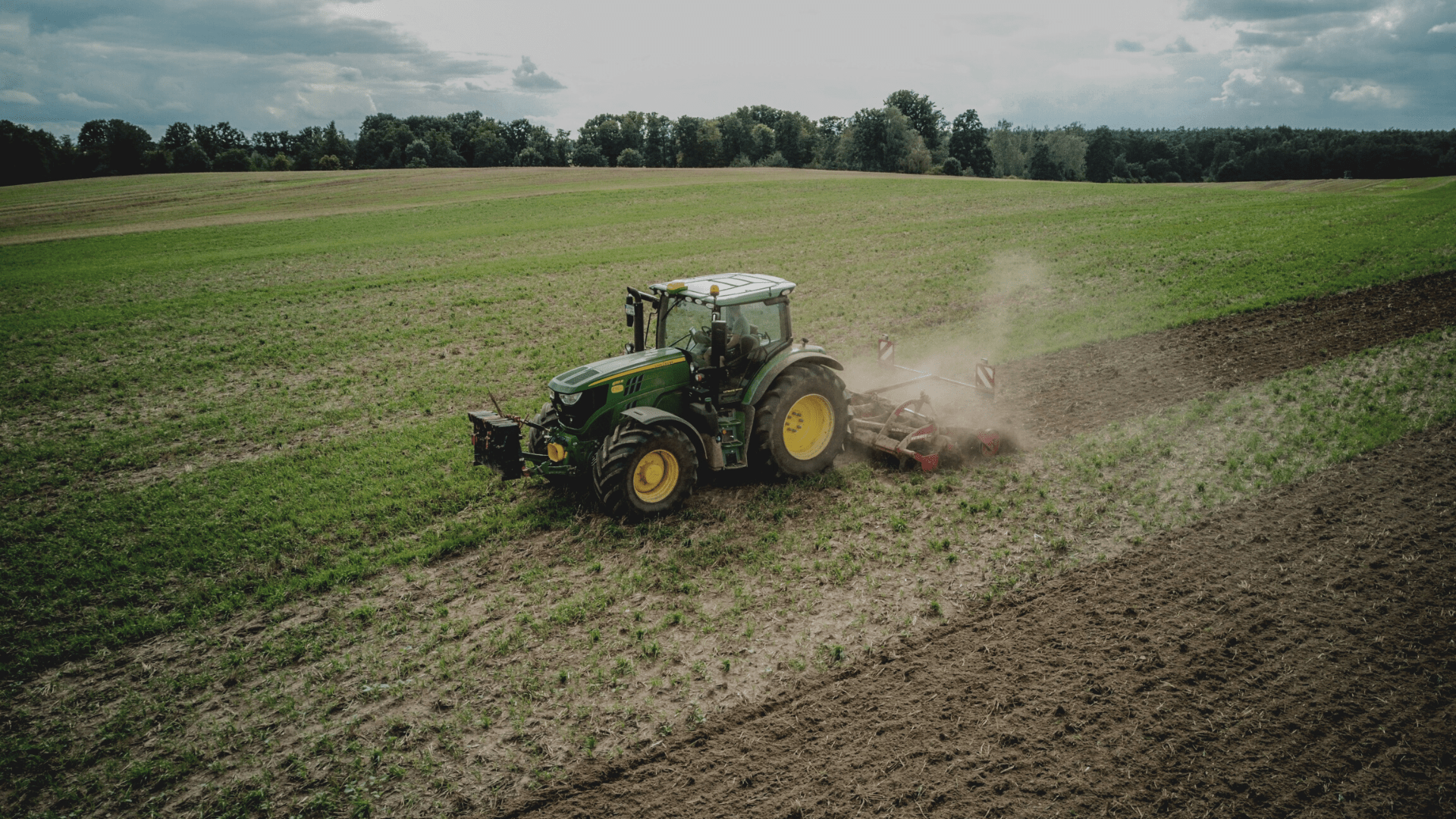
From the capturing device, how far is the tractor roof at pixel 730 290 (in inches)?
355

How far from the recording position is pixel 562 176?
211 ft

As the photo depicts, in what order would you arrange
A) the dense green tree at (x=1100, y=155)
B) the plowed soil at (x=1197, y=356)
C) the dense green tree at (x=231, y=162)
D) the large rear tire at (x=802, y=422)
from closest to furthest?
the large rear tire at (x=802, y=422)
the plowed soil at (x=1197, y=356)
the dense green tree at (x=231, y=162)
the dense green tree at (x=1100, y=155)

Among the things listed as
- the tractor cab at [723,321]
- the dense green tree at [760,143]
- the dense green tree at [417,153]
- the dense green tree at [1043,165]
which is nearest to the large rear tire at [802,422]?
the tractor cab at [723,321]

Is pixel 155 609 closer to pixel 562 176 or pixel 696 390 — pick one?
pixel 696 390

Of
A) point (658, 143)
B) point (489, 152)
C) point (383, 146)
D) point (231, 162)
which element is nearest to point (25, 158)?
point (231, 162)

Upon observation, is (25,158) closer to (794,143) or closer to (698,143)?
(698,143)

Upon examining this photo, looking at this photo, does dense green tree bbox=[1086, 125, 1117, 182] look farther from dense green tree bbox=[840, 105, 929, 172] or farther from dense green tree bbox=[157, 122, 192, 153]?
dense green tree bbox=[157, 122, 192, 153]

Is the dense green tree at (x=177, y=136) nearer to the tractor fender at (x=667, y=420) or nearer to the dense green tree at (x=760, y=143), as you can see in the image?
the dense green tree at (x=760, y=143)

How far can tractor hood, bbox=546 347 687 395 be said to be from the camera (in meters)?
8.63

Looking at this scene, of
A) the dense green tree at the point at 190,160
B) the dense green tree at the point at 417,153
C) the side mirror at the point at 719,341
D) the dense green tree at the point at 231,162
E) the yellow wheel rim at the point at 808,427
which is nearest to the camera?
the side mirror at the point at 719,341

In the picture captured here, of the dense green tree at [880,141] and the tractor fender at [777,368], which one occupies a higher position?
the dense green tree at [880,141]

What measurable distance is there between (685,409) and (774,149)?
106838 mm

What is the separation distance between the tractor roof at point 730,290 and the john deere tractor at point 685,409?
19 millimetres

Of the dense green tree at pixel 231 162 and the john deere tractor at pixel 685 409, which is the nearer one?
the john deere tractor at pixel 685 409
